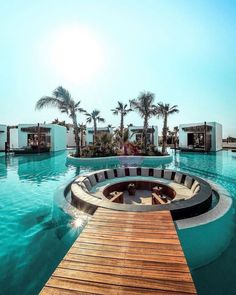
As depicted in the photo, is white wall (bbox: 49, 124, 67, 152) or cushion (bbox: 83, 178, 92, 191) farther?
white wall (bbox: 49, 124, 67, 152)

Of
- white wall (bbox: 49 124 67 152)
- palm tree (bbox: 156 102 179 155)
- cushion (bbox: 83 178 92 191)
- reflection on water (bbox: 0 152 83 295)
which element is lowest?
reflection on water (bbox: 0 152 83 295)

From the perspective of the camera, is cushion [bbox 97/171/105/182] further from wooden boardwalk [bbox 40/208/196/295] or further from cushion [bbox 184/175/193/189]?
wooden boardwalk [bbox 40/208/196/295]

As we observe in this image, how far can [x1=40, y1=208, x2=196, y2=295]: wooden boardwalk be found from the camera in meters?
2.48

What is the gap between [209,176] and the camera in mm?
13594

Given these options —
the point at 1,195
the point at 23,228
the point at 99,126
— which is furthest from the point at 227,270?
the point at 99,126

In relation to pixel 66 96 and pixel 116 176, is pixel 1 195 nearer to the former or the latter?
pixel 116 176

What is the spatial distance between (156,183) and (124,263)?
7505 millimetres

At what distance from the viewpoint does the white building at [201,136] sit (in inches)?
1207

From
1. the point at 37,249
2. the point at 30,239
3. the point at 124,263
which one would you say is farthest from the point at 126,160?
the point at 124,263

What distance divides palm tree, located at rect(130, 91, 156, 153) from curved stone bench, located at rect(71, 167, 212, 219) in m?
11.2

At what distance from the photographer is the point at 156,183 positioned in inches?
403

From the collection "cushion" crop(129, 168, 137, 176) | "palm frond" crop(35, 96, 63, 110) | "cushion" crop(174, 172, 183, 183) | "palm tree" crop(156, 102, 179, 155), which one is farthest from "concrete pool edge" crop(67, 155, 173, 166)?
"cushion" crop(174, 172, 183, 183)

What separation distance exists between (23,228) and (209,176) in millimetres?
12148

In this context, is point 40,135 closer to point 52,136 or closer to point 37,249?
point 52,136
